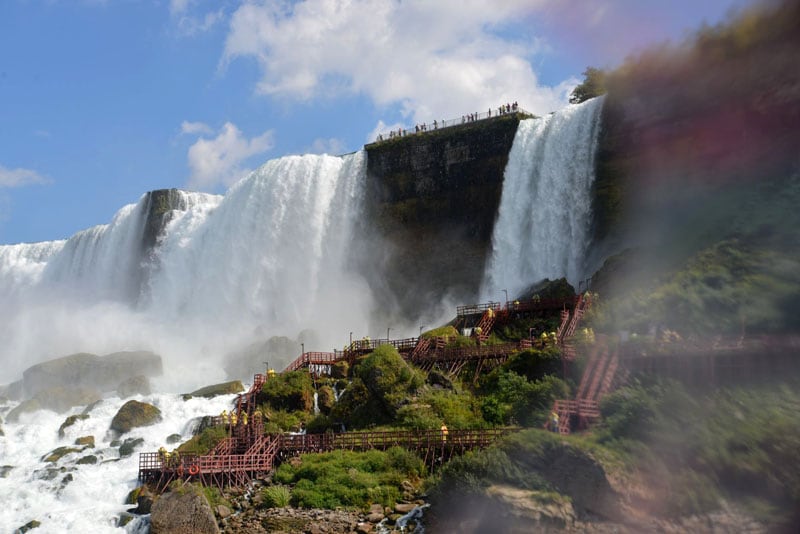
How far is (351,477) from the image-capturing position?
2314 centimetres

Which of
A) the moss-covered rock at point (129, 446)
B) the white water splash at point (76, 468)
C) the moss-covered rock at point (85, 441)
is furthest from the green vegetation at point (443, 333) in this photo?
the moss-covered rock at point (85, 441)

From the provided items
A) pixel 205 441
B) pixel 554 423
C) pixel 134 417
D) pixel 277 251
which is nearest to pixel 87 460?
pixel 134 417

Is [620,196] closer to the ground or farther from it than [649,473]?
farther from it

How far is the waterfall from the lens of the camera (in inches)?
2032

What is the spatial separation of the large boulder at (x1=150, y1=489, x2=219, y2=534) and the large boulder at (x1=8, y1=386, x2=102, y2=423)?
20.2 meters

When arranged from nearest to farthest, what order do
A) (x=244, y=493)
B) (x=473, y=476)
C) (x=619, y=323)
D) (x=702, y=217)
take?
(x=473, y=476), (x=244, y=493), (x=619, y=323), (x=702, y=217)

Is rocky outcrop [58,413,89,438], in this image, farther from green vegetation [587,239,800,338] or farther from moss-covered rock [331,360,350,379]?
green vegetation [587,239,800,338]

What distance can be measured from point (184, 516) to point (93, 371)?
27189mm

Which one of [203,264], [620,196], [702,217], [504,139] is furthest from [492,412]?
[203,264]

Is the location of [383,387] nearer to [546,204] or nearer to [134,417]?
[134,417]

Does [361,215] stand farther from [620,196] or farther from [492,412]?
[492,412]

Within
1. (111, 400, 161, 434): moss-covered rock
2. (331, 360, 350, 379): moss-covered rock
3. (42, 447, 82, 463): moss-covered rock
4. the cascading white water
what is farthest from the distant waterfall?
(42, 447, 82, 463): moss-covered rock

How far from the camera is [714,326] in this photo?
24.5 meters

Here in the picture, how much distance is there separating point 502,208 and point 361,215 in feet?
37.3
